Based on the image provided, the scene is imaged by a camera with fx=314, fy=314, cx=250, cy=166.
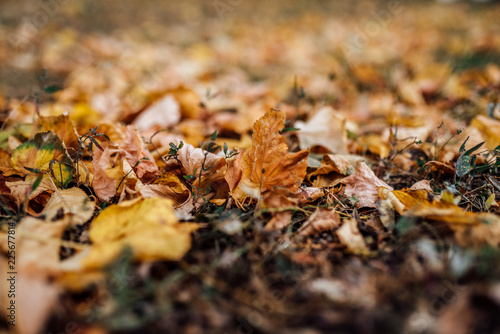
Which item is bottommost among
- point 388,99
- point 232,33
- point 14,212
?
point 232,33

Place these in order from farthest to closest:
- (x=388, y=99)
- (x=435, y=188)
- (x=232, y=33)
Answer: (x=232, y=33)
(x=388, y=99)
(x=435, y=188)

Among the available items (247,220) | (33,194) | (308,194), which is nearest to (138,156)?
(33,194)

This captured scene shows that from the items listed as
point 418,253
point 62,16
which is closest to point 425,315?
point 418,253

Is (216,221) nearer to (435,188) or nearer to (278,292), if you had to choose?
(278,292)

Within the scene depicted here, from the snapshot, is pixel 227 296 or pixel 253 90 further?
pixel 253 90

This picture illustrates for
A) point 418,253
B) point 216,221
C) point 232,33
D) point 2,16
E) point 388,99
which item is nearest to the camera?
point 418,253

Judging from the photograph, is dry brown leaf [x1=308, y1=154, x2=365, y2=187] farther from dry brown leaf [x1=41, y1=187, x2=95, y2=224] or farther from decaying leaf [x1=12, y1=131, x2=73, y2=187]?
decaying leaf [x1=12, y1=131, x2=73, y2=187]
